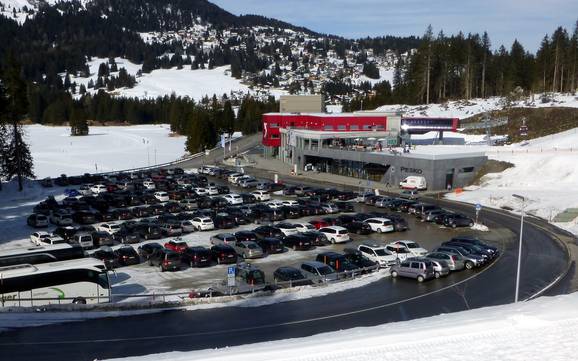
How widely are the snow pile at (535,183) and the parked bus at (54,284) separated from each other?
3103 cm

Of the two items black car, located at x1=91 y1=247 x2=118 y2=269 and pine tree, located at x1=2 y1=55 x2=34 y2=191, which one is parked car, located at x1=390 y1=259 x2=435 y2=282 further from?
pine tree, located at x1=2 y1=55 x2=34 y2=191

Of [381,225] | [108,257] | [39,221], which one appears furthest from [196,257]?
[39,221]

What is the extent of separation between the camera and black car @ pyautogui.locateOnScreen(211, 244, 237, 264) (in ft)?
103

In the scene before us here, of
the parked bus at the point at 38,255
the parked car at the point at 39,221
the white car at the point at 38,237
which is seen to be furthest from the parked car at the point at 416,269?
the parked car at the point at 39,221

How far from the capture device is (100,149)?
4375 inches

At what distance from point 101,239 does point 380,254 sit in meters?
18.2

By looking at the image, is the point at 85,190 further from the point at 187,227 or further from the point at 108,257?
the point at 108,257

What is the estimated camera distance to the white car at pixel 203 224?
40500 mm

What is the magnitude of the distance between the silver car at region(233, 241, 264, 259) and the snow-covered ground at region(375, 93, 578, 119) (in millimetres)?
67827

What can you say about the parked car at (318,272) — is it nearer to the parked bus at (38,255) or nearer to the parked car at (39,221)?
Answer: the parked bus at (38,255)

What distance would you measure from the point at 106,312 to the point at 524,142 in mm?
60785

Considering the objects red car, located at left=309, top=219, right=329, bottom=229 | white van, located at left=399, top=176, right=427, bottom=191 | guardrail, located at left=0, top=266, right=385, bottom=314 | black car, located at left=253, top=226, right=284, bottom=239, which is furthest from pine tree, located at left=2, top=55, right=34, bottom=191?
guardrail, located at left=0, top=266, right=385, bottom=314

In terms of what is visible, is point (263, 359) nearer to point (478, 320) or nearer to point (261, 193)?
point (478, 320)

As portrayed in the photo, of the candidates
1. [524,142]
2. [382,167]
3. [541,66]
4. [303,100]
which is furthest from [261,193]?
[541,66]
